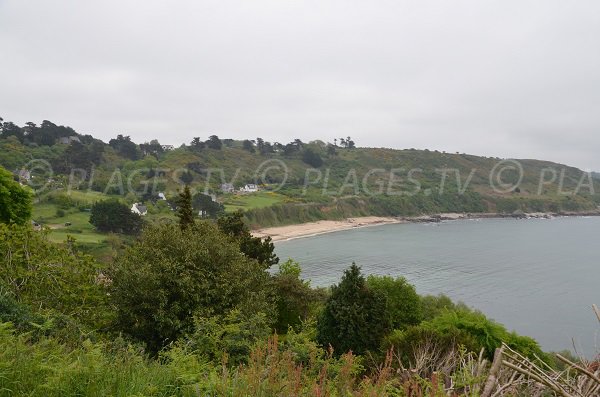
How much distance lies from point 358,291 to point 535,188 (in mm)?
143854

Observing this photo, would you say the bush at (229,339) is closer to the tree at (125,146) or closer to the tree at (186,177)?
the tree at (186,177)

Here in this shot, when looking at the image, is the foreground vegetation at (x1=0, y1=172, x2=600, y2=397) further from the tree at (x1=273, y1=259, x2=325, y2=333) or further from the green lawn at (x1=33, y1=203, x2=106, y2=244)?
the green lawn at (x1=33, y1=203, x2=106, y2=244)

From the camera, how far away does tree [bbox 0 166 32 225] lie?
21.0 meters

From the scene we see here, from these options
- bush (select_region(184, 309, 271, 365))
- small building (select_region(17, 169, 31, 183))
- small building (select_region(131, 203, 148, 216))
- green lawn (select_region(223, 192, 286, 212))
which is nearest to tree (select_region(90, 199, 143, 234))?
small building (select_region(131, 203, 148, 216))

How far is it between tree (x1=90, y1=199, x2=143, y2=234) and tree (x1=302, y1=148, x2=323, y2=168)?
284 ft

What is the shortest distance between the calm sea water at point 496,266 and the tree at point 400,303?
6.85 m

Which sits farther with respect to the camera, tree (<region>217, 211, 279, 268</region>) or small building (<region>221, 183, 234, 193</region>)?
small building (<region>221, 183, 234, 193</region>)

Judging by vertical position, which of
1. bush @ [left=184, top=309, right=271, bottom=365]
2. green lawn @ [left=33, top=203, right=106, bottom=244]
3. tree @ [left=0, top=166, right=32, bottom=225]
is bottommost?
green lawn @ [left=33, top=203, right=106, bottom=244]

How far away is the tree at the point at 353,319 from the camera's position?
17750 mm

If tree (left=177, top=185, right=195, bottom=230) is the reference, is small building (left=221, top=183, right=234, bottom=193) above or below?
below

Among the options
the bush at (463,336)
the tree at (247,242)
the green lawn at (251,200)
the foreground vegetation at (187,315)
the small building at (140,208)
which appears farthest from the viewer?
the green lawn at (251,200)

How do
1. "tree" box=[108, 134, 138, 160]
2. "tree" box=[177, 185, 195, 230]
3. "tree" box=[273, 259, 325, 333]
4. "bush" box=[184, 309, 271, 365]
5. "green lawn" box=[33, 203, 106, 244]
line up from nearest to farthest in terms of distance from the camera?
"bush" box=[184, 309, 271, 365], "tree" box=[273, 259, 325, 333], "tree" box=[177, 185, 195, 230], "green lawn" box=[33, 203, 106, 244], "tree" box=[108, 134, 138, 160]

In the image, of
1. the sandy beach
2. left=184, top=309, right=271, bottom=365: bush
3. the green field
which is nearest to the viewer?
left=184, top=309, right=271, bottom=365: bush

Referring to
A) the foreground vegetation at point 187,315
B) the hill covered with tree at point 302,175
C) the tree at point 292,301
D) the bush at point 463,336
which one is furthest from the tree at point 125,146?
the bush at point 463,336
